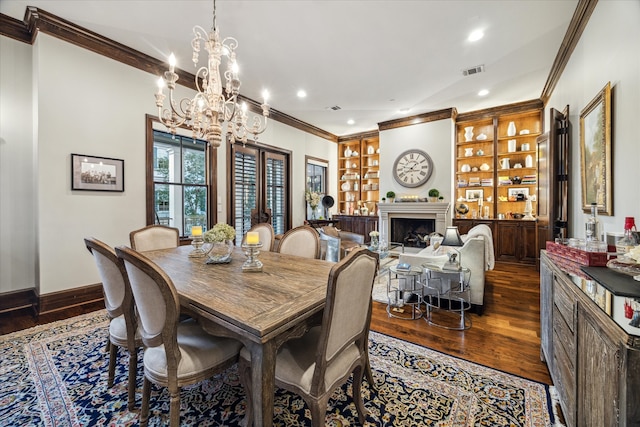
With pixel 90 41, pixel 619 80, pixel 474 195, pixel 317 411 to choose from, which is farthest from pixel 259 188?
pixel 619 80

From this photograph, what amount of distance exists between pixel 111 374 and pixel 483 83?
5.70 m

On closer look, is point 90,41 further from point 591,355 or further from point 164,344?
point 591,355

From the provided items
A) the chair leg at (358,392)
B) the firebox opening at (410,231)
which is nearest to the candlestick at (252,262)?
the chair leg at (358,392)

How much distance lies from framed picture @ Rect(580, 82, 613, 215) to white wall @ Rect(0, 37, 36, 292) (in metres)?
5.42

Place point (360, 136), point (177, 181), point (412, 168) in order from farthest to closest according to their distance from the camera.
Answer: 1. point (360, 136)
2. point (412, 168)
3. point (177, 181)

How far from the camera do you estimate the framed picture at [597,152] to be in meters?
1.97

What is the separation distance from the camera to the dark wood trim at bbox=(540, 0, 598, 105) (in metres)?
2.42

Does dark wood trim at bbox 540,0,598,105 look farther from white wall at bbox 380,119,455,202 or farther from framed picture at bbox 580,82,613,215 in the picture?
white wall at bbox 380,119,455,202

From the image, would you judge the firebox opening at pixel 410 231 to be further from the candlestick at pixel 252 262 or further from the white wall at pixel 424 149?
the candlestick at pixel 252 262

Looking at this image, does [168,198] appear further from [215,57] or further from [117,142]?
[215,57]

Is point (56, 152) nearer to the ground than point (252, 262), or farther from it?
farther from it

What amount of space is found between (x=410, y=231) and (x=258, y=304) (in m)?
5.45

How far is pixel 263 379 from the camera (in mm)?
1065

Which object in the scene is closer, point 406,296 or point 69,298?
point 69,298
